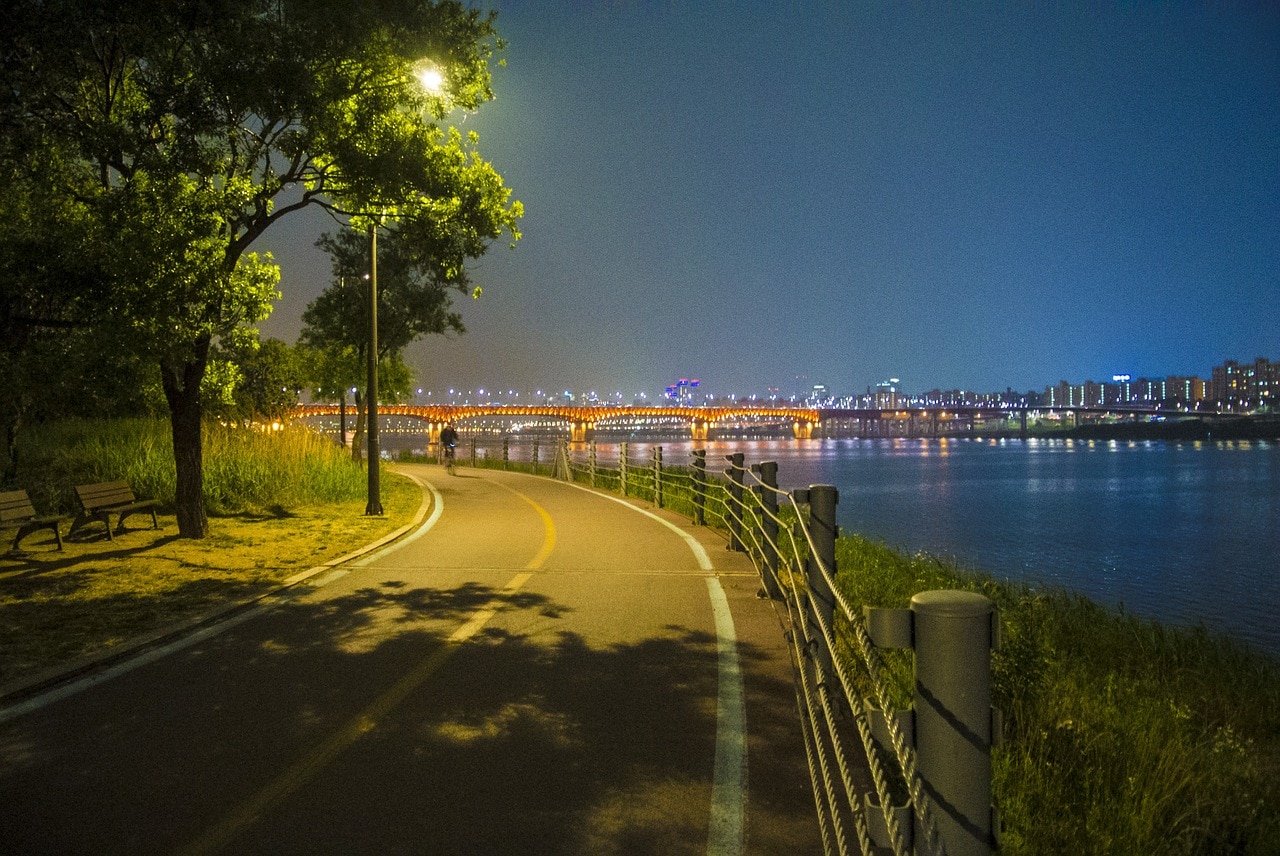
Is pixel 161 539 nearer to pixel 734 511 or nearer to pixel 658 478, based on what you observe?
pixel 734 511

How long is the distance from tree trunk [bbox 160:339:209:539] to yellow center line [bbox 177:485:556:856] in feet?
23.8

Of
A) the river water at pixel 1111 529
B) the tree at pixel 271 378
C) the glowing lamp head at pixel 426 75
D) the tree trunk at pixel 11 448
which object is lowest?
the river water at pixel 1111 529

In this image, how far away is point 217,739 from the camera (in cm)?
529

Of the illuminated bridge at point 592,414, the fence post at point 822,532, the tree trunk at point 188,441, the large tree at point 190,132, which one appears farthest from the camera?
the illuminated bridge at point 592,414

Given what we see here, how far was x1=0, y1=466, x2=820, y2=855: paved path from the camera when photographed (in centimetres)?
410

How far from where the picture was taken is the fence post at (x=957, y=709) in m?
2.51

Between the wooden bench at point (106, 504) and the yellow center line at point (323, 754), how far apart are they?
732 cm

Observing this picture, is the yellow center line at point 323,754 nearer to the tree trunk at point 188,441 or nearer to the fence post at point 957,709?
the fence post at point 957,709

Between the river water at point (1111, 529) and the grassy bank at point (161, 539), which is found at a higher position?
the grassy bank at point (161, 539)

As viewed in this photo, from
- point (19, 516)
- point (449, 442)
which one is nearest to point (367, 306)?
point (449, 442)

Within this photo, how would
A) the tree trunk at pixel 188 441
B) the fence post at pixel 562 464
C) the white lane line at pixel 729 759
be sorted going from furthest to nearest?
1. the fence post at pixel 562 464
2. the tree trunk at pixel 188 441
3. the white lane line at pixel 729 759

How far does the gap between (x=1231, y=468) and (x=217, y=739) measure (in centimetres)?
8939

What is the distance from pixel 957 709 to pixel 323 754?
12.4 ft

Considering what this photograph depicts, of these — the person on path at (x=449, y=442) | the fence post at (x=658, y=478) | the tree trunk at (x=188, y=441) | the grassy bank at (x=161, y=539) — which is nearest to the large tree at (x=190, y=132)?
the tree trunk at (x=188, y=441)
